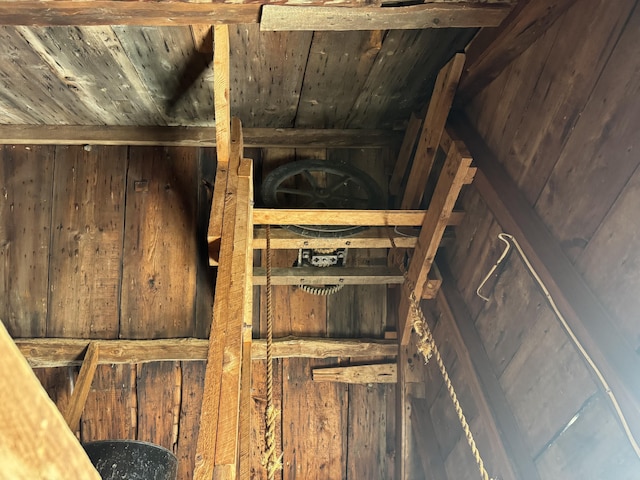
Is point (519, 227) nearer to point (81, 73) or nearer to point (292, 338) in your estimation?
point (292, 338)

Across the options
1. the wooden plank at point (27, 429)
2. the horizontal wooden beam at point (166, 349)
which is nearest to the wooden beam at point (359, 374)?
the horizontal wooden beam at point (166, 349)

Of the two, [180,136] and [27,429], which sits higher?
[180,136]

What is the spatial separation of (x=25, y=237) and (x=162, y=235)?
62 centimetres

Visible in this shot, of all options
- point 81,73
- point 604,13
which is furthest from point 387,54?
point 81,73

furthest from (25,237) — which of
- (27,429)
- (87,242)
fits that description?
(27,429)

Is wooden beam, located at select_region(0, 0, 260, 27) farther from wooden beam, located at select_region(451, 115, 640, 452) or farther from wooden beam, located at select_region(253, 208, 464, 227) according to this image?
wooden beam, located at select_region(451, 115, 640, 452)

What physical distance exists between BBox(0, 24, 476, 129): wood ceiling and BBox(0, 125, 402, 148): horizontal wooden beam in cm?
4

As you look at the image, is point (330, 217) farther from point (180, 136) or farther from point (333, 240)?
point (180, 136)

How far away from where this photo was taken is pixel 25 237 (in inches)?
89.7

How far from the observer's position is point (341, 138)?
233 cm

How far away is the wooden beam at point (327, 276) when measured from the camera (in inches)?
83.6

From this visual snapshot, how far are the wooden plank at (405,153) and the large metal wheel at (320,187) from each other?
0.15 m

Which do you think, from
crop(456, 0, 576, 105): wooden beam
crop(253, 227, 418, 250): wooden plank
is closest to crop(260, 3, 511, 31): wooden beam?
crop(456, 0, 576, 105): wooden beam

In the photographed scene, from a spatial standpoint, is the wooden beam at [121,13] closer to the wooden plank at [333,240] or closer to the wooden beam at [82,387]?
the wooden plank at [333,240]
